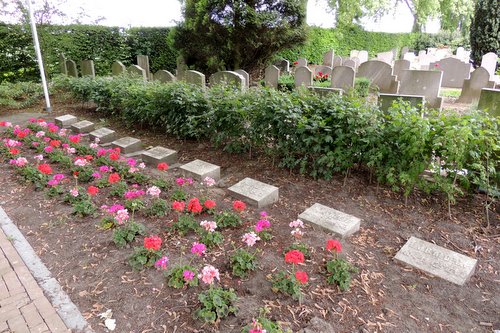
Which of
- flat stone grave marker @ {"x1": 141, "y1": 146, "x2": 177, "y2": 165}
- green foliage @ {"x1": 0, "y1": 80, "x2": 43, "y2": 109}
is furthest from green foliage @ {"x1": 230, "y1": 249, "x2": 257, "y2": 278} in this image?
green foliage @ {"x1": 0, "y1": 80, "x2": 43, "y2": 109}

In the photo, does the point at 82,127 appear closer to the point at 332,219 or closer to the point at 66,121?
the point at 66,121

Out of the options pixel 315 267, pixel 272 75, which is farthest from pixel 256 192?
pixel 272 75

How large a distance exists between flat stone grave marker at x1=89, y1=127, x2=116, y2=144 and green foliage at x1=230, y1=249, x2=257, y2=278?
449 centimetres

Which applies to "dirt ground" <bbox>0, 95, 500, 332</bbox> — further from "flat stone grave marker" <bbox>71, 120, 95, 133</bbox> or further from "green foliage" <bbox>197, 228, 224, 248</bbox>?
"flat stone grave marker" <bbox>71, 120, 95, 133</bbox>

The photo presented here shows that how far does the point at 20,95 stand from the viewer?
972 centimetres

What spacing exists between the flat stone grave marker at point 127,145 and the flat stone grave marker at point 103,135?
37 cm

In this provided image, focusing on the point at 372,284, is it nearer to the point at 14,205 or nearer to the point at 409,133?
the point at 409,133

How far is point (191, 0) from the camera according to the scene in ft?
34.2

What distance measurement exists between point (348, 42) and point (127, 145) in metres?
21.7

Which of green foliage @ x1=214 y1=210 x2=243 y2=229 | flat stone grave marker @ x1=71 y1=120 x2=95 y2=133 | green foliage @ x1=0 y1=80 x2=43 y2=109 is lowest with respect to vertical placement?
green foliage @ x1=214 y1=210 x2=243 y2=229

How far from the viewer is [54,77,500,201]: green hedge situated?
136 inches

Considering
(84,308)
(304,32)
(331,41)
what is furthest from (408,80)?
(331,41)

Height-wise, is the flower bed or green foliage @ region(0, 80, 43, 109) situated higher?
green foliage @ region(0, 80, 43, 109)

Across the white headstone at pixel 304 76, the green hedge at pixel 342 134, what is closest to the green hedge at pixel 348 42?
the white headstone at pixel 304 76
